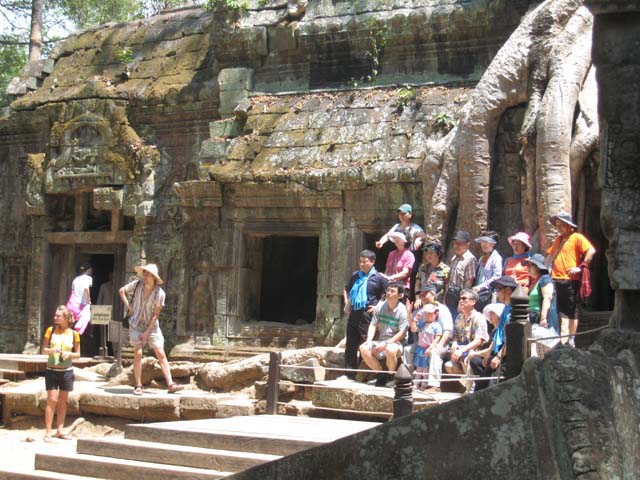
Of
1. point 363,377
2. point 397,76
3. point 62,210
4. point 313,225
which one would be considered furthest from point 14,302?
point 363,377

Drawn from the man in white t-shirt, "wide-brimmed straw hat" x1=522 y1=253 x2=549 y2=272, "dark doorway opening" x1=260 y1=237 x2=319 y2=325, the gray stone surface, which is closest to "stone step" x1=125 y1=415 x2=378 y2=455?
"wide-brimmed straw hat" x1=522 y1=253 x2=549 y2=272

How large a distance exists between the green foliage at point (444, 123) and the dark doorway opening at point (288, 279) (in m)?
4.16

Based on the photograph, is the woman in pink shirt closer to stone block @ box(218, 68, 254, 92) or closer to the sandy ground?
the sandy ground

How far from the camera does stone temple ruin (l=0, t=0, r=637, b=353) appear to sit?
41.9 feet

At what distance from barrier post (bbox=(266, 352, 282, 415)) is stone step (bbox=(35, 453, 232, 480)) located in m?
1.71

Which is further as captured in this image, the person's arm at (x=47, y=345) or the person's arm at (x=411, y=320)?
the person's arm at (x=47, y=345)

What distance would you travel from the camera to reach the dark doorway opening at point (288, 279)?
623 inches

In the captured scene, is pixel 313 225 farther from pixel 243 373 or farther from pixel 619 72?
pixel 619 72

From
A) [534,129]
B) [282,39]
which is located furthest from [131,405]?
[282,39]

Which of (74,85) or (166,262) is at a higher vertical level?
(74,85)

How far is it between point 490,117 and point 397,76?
10.7ft

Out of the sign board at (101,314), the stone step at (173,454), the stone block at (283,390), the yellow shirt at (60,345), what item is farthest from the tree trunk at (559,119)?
the sign board at (101,314)

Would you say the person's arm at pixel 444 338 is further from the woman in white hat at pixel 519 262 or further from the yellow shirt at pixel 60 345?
the yellow shirt at pixel 60 345

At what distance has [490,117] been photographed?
36.1 feet
